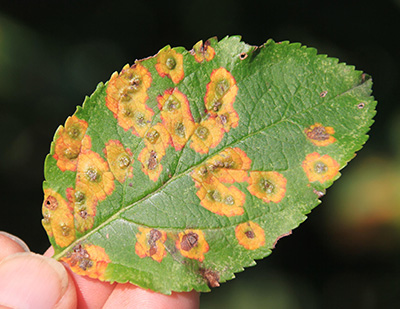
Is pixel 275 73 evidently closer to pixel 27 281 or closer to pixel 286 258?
pixel 27 281

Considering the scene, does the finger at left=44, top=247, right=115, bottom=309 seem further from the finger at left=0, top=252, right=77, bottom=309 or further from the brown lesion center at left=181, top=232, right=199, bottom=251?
the brown lesion center at left=181, top=232, right=199, bottom=251

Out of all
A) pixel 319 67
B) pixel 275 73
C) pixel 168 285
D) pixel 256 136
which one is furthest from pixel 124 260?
pixel 319 67

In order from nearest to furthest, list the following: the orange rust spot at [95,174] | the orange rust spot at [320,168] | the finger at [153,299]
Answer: the orange rust spot at [320,168]
the orange rust spot at [95,174]
the finger at [153,299]

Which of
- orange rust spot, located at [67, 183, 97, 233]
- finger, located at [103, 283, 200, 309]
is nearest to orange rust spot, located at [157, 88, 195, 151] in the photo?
orange rust spot, located at [67, 183, 97, 233]

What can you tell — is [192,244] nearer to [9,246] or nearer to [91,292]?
[91,292]

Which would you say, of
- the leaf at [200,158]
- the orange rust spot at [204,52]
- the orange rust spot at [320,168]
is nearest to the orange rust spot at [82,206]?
the leaf at [200,158]

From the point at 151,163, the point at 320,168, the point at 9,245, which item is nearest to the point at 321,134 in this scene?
the point at 320,168

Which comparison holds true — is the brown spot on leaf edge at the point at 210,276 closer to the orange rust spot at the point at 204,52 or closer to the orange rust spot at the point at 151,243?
the orange rust spot at the point at 151,243
